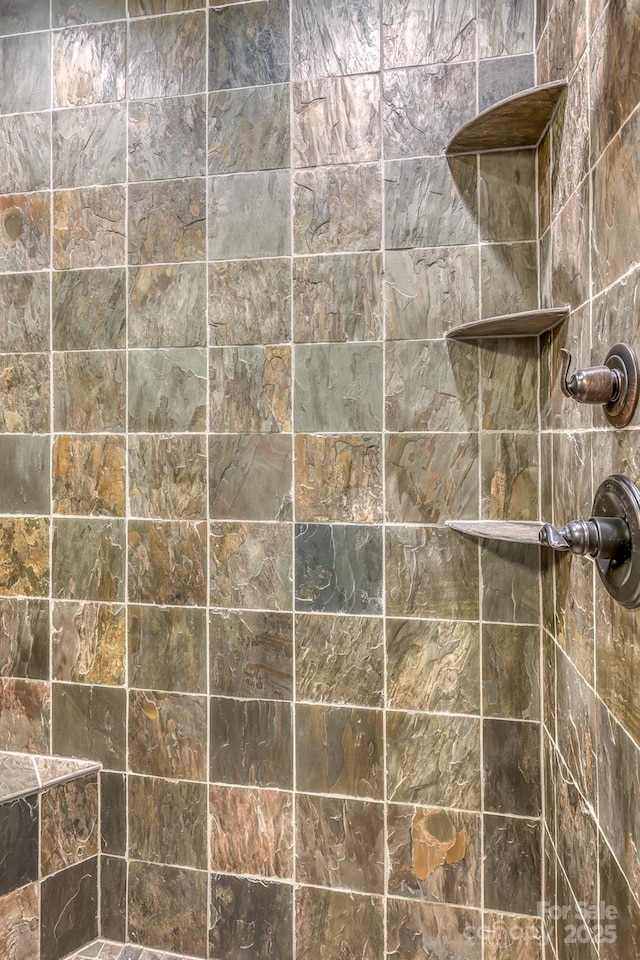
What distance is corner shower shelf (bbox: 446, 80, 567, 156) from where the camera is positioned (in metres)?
1.24

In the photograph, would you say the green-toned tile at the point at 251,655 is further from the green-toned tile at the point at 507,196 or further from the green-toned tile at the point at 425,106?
the green-toned tile at the point at 425,106

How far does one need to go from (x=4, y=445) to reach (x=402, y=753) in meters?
1.34

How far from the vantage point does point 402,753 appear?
1505mm

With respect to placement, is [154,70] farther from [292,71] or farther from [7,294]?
[7,294]

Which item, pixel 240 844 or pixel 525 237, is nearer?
pixel 525 237

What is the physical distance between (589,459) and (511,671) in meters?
0.62

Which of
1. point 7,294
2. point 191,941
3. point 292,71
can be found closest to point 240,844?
point 191,941

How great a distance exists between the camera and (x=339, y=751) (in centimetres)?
154

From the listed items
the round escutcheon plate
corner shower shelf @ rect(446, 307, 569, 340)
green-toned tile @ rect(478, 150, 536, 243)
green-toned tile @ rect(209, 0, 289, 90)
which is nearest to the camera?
the round escutcheon plate

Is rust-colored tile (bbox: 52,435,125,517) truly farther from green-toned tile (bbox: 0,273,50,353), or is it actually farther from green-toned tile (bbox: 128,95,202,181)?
green-toned tile (bbox: 128,95,202,181)

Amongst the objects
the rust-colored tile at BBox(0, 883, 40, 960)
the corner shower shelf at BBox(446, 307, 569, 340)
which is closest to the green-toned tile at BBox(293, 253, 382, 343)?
the corner shower shelf at BBox(446, 307, 569, 340)

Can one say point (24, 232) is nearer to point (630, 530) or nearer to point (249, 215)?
point (249, 215)

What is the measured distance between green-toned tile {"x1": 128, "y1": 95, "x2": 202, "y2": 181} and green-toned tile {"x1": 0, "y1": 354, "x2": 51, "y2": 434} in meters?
0.57

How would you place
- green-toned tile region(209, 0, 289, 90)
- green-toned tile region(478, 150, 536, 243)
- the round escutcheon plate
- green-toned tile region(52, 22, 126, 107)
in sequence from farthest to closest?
1. green-toned tile region(52, 22, 126, 107)
2. green-toned tile region(209, 0, 289, 90)
3. green-toned tile region(478, 150, 536, 243)
4. the round escutcheon plate
